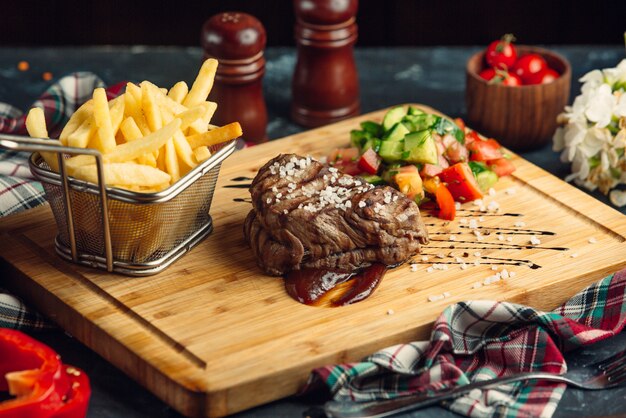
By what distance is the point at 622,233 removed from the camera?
508 centimetres

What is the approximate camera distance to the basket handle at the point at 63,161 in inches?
162

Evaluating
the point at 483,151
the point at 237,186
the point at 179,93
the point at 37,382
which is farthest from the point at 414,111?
the point at 37,382

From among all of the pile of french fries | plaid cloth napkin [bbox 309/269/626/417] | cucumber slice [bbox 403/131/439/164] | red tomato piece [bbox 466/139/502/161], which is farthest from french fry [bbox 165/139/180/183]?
red tomato piece [bbox 466/139/502/161]

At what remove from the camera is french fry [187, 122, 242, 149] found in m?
4.62

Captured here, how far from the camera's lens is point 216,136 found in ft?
15.3

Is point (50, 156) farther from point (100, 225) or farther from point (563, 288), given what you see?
point (563, 288)

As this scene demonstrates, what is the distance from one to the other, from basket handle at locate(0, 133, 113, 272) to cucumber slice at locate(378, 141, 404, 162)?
1.61m

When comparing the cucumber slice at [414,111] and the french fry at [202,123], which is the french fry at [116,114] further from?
the cucumber slice at [414,111]

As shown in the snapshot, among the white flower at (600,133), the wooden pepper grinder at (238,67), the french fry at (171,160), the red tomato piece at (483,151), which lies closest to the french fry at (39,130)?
the french fry at (171,160)

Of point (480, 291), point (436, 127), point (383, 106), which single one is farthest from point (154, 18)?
point (480, 291)

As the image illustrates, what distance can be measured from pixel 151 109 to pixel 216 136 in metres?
0.32

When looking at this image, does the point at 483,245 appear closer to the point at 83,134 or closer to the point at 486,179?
the point at 486,179

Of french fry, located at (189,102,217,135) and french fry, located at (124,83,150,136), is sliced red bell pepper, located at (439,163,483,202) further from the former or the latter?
french fry, located at (124,83,150,136)

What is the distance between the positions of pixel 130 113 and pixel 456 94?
3.17m
